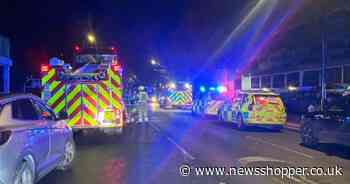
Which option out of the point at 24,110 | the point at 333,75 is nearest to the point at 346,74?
the point at 333,75

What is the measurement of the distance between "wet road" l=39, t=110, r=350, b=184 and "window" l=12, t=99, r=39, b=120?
1469mm

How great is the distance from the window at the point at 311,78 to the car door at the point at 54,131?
2304cm

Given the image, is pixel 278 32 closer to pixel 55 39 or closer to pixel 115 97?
pixel 55 39

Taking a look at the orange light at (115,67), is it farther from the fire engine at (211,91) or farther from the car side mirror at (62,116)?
the fire engine at (211,91)

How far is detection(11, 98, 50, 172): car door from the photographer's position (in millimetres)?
6727

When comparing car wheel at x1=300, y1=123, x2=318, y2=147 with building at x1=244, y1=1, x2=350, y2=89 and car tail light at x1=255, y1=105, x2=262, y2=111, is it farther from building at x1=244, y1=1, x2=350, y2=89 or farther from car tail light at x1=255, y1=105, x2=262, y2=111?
building at x1=244, y1=1, x2=350, y2=89

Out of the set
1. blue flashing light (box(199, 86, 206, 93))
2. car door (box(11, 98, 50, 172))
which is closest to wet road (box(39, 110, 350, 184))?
car door (box(11, 98, 50, 172))

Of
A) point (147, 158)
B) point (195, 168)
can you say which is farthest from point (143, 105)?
point (195, 168)

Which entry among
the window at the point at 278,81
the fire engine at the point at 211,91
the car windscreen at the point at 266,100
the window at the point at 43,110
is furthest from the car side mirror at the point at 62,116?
the window at the point at 278,81

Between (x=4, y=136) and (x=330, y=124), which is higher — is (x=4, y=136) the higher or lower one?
the higher one

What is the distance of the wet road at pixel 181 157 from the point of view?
27.7 feet

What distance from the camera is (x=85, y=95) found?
13641mm

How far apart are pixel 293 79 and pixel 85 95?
22.2m

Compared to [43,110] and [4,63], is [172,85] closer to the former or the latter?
[4,63]
